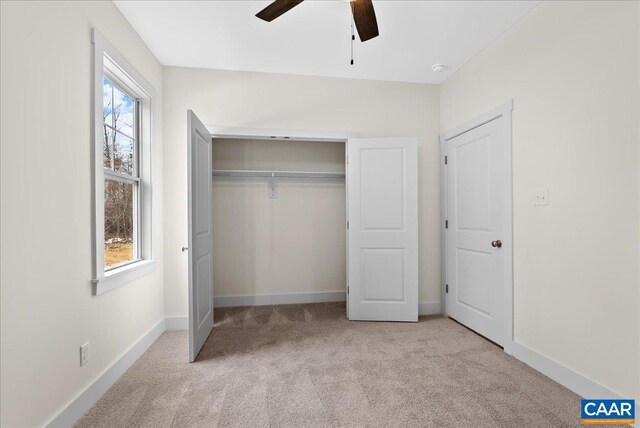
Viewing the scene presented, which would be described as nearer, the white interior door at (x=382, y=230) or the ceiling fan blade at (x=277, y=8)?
the ceiling fan blade at (x=277, y=8)

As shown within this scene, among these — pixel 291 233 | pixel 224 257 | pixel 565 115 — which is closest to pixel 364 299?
pixel 291 233

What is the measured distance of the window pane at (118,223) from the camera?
2.43m

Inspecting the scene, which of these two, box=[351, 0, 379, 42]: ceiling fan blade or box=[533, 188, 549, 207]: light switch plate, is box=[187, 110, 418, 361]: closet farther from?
box=[351, 0, 379, 42]: ceiling fan blade

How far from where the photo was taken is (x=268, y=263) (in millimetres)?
3998

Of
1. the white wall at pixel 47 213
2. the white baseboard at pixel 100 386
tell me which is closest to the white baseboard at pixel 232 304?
the white baseboard at pixel 100 386

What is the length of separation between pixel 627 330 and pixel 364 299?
211cm

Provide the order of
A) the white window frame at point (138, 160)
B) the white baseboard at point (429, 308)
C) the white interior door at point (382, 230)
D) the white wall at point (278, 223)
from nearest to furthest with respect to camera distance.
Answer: the white window frame at point (138, 160) → the white interior door at point (382, 230) → the white baseboard at point (429, 308) → the white wall at point (278, 223)

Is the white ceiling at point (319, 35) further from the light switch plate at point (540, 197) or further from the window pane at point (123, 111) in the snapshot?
the light switch plate at point (540, 197)

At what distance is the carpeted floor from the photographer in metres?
1.80

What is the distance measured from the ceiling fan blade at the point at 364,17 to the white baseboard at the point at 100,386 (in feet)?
9.03

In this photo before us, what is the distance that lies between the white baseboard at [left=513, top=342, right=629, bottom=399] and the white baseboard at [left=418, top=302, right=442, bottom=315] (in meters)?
1.17

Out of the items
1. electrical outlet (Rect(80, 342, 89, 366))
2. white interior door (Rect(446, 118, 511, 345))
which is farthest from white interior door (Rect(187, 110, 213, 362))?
white interior door (Rect(446, 118, 511, 345))

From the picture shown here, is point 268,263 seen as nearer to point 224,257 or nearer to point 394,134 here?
point 224,257

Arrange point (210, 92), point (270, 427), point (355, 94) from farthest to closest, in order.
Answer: point (355, 94) → point (210, 92) → point (270, 427)
